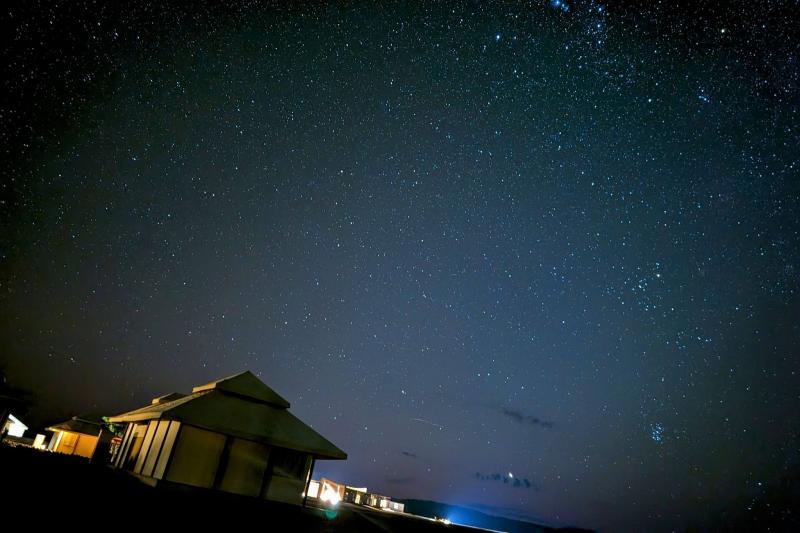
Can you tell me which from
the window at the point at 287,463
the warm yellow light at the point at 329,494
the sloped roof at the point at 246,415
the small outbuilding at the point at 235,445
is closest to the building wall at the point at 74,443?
the warm yellow light at the point at 329,494

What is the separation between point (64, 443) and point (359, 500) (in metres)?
25.0

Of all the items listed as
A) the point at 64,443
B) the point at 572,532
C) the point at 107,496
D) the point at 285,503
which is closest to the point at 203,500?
the point at 107,496

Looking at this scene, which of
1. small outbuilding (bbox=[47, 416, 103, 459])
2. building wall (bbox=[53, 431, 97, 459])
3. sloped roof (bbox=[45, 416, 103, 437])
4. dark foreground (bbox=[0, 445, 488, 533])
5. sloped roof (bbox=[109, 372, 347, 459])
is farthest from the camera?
sloped roof (bbox=[45, 416, 103, 437])

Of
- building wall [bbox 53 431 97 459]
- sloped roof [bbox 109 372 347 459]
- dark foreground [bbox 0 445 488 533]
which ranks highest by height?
sloped roof [bbox 109 372 347 459]

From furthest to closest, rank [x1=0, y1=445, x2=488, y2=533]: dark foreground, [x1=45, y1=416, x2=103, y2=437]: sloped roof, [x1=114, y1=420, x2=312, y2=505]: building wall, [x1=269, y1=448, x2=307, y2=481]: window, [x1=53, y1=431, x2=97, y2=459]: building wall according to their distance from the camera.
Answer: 1. [x1=45, y1=416, x2=103, y2=437]: sloped roof
2. [x1=53, y1=431, x2=97, y2=459]: building wall
3. [x1=269, y1=448, x2=307, y2=481]: window
4. [x1=114, y1=420, x2=312, y2=505]: building wall
5. [x1=0, y1=445, x2=488, y2=533]: dark foreground

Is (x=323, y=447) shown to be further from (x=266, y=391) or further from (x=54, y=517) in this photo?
(x=54, y=517)

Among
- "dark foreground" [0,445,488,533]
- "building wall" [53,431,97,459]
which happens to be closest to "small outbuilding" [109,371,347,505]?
"dark foreground" [0,445,488,533]

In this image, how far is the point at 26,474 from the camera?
9.59 meters

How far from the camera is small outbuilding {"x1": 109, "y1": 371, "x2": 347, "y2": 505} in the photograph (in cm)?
1219

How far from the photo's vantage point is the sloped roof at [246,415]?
1234 centimetres

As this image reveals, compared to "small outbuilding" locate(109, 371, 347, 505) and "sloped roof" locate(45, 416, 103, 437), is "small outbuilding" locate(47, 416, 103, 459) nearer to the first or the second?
"sloped roof" locate(45, 416, 103, 437)

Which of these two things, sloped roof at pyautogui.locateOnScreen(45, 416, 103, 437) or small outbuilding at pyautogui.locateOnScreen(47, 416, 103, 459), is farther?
sloped roof at pyautogui.locateOnScreen(45, 416, 103, 437)

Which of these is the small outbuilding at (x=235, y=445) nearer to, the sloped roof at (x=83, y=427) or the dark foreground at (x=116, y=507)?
the dark foreground at (x=116, y=507)

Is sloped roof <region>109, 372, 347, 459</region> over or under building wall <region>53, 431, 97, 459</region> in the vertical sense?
over
